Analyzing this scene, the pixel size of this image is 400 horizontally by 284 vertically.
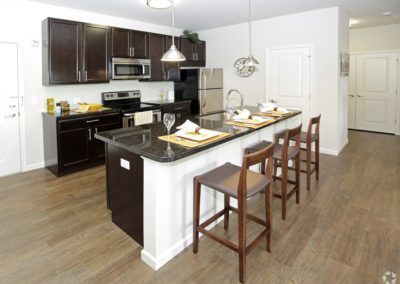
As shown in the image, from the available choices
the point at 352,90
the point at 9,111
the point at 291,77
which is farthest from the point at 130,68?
the point at 352,90

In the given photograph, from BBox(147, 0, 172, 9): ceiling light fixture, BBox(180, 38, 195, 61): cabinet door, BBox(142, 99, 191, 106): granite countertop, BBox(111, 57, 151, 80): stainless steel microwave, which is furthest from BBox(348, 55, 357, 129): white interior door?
BBox(147, 0, 172, 9): ceiling light fixture

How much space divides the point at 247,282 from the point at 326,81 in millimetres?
4316

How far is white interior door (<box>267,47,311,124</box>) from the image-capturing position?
541cm

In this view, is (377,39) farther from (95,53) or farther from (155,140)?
(155,140)

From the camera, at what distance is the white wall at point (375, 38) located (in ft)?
22.0

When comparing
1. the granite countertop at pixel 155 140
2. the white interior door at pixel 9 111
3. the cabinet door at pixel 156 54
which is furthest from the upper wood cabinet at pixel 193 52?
the granite countertop at pixel 155 140

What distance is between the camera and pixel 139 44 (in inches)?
212

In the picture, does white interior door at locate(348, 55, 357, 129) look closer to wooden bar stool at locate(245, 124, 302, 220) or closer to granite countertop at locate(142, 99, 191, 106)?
granite countertop at locate(142, 99, 191, 106)

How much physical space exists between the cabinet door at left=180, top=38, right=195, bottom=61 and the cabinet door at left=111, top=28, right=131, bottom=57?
147cm

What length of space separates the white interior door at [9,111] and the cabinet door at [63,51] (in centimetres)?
53

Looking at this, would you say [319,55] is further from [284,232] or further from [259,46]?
[284,232]

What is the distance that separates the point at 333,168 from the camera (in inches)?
178

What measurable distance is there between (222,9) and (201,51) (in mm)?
1906

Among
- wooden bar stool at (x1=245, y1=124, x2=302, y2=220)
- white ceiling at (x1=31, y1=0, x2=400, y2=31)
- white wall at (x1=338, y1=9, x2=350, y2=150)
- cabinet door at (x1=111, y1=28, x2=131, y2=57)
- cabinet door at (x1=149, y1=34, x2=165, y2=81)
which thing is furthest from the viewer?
cabinet door at (x1=149, y1=34, x2=165, y2=81)
